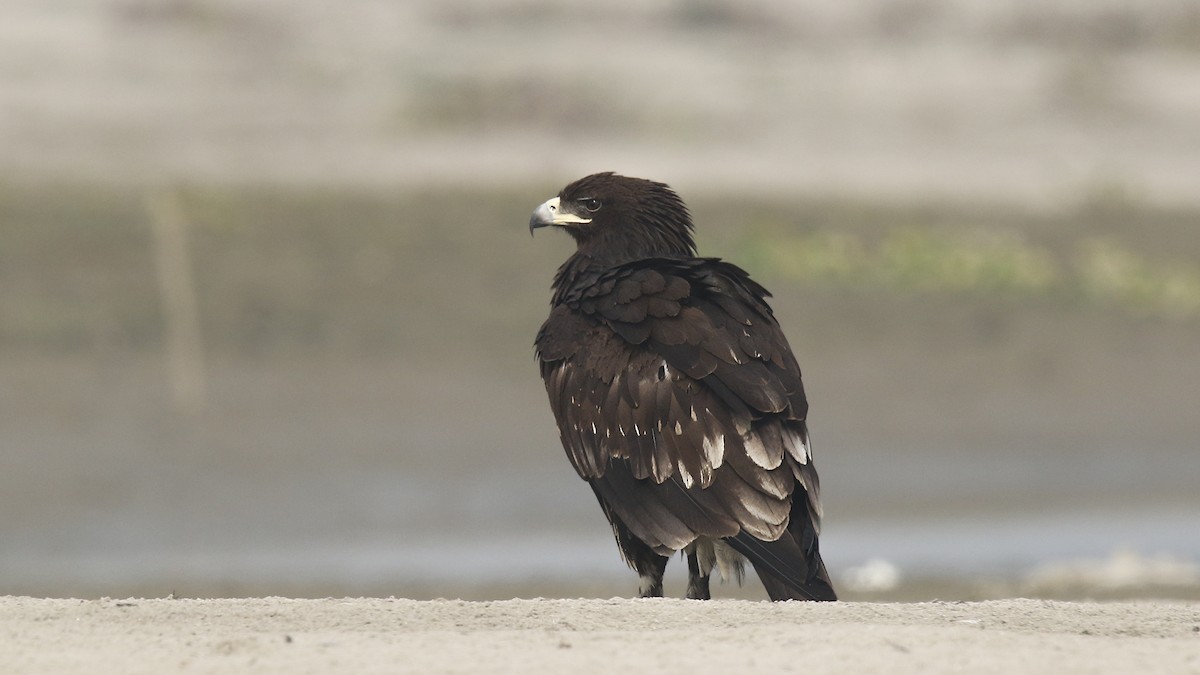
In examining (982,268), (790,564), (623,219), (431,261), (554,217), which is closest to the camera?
(790,564)

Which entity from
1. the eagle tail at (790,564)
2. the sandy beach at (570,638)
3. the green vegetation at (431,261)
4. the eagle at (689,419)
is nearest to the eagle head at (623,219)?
the eagle at (689,419)

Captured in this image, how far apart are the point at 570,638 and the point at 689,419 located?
2.09 metres

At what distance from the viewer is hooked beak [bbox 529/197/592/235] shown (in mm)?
10391

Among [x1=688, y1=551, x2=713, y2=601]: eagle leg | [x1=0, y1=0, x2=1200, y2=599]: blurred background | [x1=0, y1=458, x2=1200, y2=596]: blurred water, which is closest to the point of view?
[x1=688, y1=551, x2=713, y2=601]: eagle leg

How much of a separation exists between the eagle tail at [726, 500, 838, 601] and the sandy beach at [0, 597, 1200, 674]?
1.57 feet

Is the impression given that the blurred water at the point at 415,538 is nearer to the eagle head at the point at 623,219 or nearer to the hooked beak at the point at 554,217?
the hooked beak at the point at 554,217

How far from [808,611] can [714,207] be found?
18648mm

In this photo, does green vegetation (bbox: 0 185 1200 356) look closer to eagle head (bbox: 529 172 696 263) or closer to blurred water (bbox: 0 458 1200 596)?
blurred water (bbox: 0 458 1200 596)

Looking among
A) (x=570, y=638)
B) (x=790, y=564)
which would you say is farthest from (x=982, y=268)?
(x=570, y=638)

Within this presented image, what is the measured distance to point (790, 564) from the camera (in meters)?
8.32

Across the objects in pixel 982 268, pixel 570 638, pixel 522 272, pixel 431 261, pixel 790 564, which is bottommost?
pixel 570 638

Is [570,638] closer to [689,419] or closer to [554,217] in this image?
[689,419]

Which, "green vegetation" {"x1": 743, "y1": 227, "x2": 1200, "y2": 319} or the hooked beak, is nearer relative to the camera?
the hooked beak

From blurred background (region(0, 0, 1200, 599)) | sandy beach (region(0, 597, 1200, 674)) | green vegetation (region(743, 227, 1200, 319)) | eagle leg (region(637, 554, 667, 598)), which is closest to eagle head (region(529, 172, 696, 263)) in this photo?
eagle leg (region(637, 554, 667, 598))
